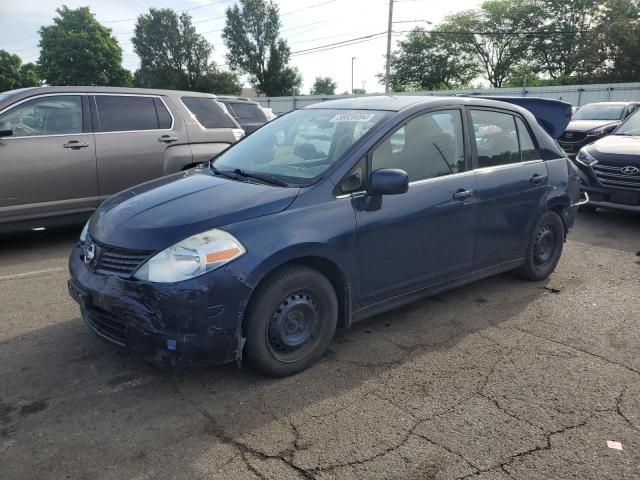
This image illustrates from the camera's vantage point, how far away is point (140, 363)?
3.45 m

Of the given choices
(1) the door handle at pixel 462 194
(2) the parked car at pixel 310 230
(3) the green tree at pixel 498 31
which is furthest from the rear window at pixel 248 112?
(3) the green tree at pixel 498 31

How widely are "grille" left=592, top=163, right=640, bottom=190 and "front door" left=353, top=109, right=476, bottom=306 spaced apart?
4.43 m

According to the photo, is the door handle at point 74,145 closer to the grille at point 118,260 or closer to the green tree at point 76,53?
the grille at point 118,260

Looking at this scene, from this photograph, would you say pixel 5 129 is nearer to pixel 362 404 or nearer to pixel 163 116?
pixel 163 116

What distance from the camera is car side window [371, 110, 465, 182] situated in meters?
3.72

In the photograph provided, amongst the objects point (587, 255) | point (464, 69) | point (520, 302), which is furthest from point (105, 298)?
point (464, 69)

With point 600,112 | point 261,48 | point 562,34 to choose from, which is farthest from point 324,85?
point 600,112

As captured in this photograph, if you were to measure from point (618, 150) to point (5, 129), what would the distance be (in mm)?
8075

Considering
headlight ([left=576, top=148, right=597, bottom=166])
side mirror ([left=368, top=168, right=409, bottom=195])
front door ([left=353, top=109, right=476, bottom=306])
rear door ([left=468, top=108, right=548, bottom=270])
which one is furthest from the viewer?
headlight ([left=576, top=148, right=597, bottom=166])

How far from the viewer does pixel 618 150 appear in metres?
7.66

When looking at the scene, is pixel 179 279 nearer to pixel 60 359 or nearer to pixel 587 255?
pixel 60 359

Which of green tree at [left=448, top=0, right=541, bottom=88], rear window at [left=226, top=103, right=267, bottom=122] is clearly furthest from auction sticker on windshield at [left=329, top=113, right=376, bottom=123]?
green tree at [left=448, top=0, right=541, bottom=88]

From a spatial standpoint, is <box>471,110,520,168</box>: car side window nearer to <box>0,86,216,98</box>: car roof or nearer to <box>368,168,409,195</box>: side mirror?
<box>368,168,409,195</box>: side mirror

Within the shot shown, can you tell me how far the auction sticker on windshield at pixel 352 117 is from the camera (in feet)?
12.7
